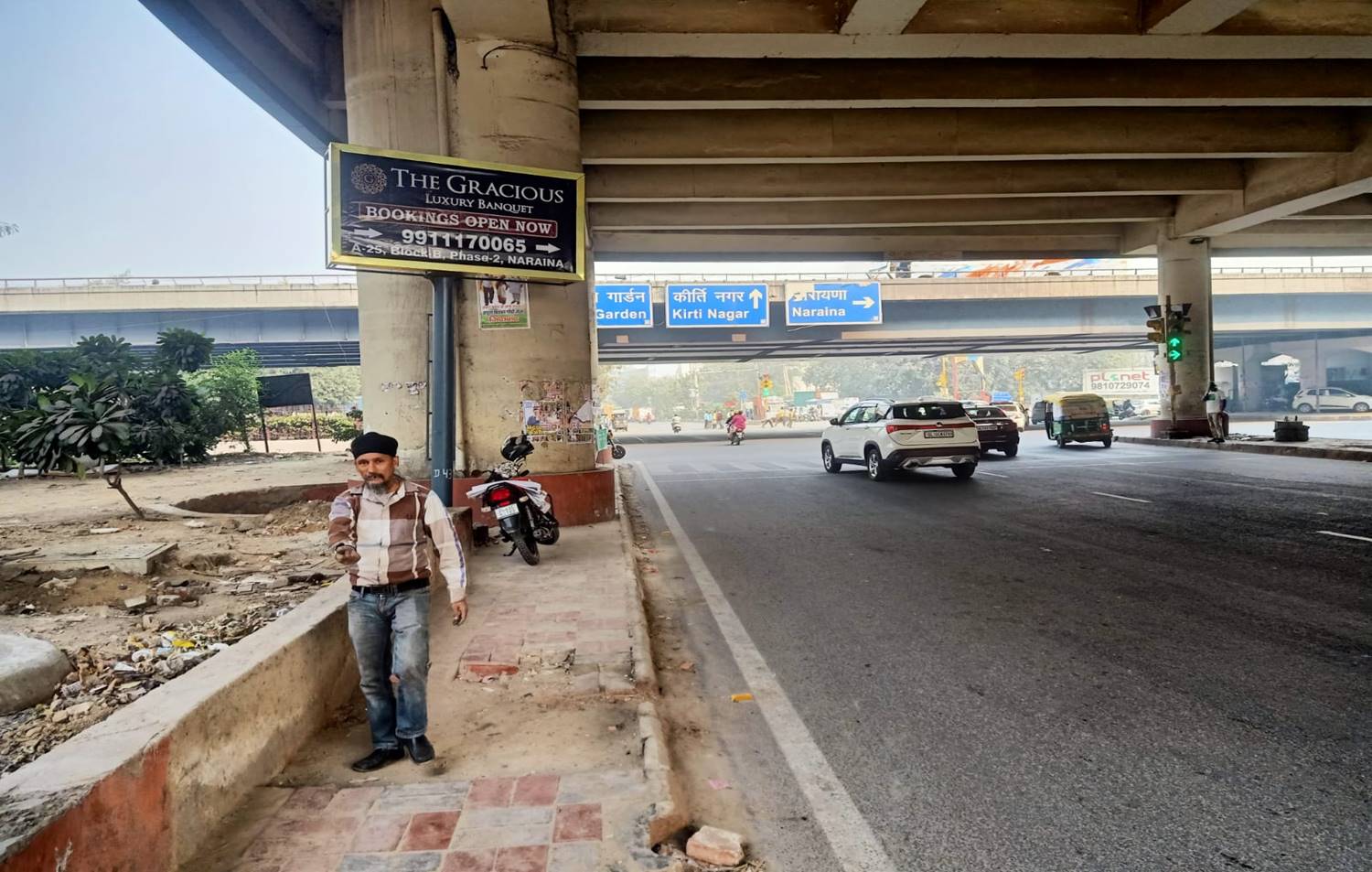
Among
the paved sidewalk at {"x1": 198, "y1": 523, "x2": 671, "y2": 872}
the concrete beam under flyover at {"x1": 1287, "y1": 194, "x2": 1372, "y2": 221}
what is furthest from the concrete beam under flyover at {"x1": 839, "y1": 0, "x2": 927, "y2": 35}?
the concrete beam under flyover at {"x1": 1287, "y1": 194, "x2": 1372, "y2": 221}

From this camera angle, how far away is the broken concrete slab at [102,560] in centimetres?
642

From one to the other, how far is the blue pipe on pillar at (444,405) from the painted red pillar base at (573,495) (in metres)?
0.34

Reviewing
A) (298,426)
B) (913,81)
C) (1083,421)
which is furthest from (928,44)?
(298,426)

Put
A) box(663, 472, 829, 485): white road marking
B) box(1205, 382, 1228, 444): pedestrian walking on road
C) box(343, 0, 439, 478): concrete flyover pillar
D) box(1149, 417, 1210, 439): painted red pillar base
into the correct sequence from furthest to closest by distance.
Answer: box(1149, 417, 1210, 439): painted red pillar base
box(1205, 382, 1228, 444): pedestrian walking on road
box(663, 472, 829, 485): white road marking
box(343, 0, 439, 478): concrete flyover pillar

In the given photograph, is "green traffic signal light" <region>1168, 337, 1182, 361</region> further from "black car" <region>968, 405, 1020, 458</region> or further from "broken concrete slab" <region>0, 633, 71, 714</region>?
"broken concrete slab" <region>0, 633, 71, 714</region>

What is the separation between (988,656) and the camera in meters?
5.13

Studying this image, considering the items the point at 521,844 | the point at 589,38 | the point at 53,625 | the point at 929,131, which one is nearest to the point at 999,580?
the point at 521,844

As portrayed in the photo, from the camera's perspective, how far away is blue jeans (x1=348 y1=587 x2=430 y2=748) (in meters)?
3.70

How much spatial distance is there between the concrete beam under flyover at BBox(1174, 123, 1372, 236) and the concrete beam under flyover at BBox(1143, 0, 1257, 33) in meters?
9.57

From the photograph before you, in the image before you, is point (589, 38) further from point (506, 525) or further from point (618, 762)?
point (618, 762)

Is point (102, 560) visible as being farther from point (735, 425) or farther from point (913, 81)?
point (735, 425)

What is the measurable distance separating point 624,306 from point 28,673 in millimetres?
32239

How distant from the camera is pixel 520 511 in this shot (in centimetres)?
795

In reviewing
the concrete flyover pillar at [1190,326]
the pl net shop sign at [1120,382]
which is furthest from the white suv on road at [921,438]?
the pl net shop sign at [1120,382]
